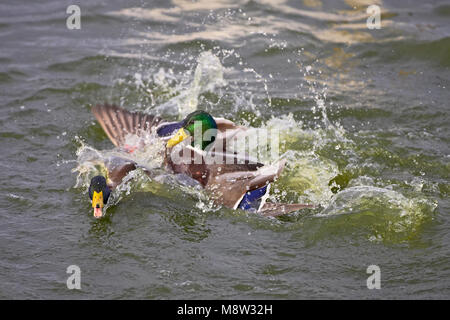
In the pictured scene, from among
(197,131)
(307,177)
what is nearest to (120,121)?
(197,131)

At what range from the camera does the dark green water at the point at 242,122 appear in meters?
4.80

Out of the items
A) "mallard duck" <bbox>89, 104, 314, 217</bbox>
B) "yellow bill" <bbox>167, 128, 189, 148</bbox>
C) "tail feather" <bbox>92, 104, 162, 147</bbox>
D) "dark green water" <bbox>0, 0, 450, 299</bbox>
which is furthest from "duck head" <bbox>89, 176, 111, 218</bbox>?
"tail feather" <bbox>92, 104, 162, 147</bbox>

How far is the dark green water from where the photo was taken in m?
4.80

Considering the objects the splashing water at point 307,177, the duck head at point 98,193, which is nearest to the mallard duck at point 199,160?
the duck head at point 98,193

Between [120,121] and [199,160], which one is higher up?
[120,121]

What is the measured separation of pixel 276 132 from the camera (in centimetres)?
693

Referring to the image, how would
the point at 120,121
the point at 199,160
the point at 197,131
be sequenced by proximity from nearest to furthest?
the point at 199,160 < the point at 197,131 < the point at 120,121

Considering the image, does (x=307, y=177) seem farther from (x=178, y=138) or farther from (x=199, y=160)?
(x=178, y=138)

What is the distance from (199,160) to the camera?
6.06 m

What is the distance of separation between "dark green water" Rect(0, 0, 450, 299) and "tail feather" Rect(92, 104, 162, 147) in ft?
0.59

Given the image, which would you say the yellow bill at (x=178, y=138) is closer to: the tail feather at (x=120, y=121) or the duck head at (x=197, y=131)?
the duck head at (x=197, y=131)

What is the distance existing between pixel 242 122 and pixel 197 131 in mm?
1245
